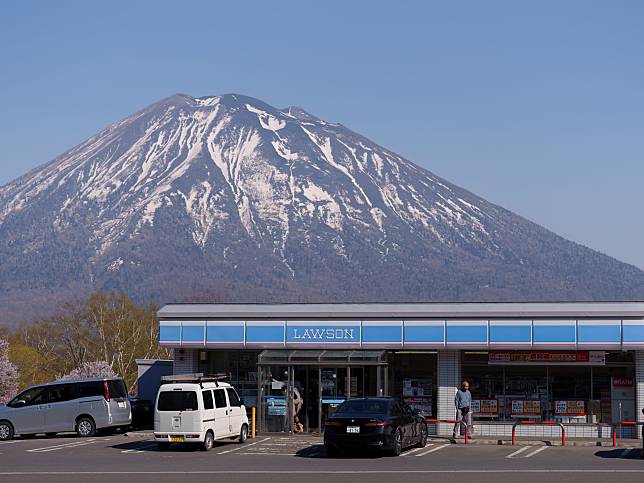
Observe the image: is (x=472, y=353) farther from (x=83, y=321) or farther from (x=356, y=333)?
(x=83, y=321)

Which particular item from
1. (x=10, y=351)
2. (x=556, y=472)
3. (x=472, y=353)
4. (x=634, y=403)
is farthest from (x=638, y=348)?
(x=10, y=351)

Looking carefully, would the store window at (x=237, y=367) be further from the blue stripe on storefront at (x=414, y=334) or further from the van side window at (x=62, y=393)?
the van side window at (x=62, y=393)

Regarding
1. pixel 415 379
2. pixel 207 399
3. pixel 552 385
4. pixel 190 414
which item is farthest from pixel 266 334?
pixel 552 385

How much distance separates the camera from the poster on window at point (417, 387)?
121 feet

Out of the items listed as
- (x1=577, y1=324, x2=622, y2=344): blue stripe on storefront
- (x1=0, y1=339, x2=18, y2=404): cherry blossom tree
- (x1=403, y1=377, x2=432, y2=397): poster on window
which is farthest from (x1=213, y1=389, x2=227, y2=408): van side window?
(x1=0, y1=339, x2=18, y2=404): cherry blossom tree

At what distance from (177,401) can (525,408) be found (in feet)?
40.1

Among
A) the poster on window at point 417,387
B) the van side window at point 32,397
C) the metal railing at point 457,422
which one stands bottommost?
the metal railing at point 457,422

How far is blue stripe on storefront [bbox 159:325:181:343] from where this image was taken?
37.5 m

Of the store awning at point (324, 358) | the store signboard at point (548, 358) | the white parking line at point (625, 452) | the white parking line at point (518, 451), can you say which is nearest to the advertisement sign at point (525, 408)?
the store signboard at point (548, 358)

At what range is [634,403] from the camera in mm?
35375

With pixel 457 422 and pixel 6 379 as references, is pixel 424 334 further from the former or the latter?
pixel 6 379

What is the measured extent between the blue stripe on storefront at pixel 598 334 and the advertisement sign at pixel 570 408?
2336 millimetres

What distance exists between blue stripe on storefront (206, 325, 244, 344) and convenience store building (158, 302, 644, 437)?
3 centimetres

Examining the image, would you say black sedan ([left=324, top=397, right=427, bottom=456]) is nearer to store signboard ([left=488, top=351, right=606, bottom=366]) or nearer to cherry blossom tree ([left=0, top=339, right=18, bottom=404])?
store signboard ([left=488, top=351, right=606, bottom=366])
